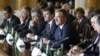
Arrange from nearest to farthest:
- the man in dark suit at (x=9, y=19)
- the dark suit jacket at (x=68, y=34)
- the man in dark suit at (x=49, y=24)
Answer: the dark suit jacket at (x=68, y=34) → the man in dark suit at (x=49, y=24) → the man in dark suit at (x=9, y=19)

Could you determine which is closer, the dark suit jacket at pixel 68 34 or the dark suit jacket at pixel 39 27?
the dark suit jacket at pixel 68 34

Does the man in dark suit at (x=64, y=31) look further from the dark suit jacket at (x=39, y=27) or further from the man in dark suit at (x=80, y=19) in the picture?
the man in dark suit at (x=80, y=19)

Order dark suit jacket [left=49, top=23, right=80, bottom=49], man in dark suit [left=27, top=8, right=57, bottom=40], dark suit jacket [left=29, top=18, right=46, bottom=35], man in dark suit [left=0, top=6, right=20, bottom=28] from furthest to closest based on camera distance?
man in dark suit [left=0, top=6, right=20, bottom=28]
dark suit jacket [left=29, top=18, right=46, bottom=35]
man in dark suit [left=27, top=8, right=57, bottom=40]
dark suit jacket [left=49, top=23, right=80, bottom=49]

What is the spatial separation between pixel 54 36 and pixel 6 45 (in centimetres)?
79

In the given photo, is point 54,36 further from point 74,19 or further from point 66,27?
point 74,19

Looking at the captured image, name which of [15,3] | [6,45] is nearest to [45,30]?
[6,45]

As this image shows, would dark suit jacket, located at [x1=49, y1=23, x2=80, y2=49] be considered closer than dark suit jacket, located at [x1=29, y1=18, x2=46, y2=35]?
Yes

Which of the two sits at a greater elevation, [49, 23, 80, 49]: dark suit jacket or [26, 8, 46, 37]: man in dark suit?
[26, 8, 46, 37]: man in dark suit

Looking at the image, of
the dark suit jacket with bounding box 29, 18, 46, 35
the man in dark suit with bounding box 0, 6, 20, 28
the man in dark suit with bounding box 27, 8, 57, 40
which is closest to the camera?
the man in dark suit with bounding box 27, 8, 57, 40

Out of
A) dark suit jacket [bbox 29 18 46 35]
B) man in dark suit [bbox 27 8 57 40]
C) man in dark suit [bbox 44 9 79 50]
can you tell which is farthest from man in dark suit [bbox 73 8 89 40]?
man in dark suit [bbox 44 9 79 50]

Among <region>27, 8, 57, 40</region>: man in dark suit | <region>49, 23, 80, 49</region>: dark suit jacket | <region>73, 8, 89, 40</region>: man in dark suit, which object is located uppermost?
<region>73, 8, 89, 40</region>: man in dark suit

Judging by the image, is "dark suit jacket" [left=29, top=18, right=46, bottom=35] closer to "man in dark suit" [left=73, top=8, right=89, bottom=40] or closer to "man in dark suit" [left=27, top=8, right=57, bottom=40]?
"man in dark suit" [left=27, top=8, right=57, bottom=40]

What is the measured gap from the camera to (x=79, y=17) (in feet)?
19.5

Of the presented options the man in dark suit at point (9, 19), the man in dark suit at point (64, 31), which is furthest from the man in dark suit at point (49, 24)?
the man in dark suit at point (9, 19)
